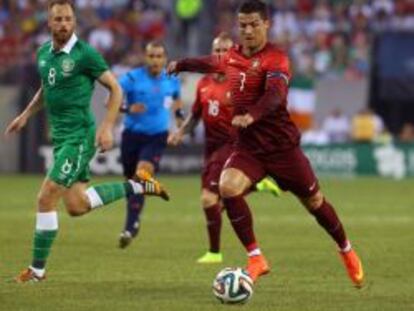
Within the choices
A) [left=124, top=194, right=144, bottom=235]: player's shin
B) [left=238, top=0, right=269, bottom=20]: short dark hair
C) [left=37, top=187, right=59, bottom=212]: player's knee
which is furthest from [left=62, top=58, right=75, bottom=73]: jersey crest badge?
[left=124, top=194, right=144, bottom=235]: player's shin

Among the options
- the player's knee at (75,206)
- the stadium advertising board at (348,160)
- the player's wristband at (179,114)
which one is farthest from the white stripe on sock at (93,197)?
the stadium advertising board at (348,160)

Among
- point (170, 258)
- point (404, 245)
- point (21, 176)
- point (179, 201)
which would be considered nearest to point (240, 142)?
point (170, 258)

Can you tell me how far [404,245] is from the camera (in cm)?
1634

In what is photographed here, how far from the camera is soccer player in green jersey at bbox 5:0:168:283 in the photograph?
12008mm

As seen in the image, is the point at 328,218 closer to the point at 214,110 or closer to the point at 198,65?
the point at 198,65

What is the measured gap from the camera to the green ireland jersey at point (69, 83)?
12031 mm

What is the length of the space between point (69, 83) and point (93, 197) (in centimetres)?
129

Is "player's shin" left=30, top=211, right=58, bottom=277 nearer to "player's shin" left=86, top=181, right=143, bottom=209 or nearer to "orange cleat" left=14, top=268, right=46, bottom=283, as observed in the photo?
"orange cleat" left=14, top=268, right=46, bottom=283

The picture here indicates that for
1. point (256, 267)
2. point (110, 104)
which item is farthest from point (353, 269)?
point (110, 104)

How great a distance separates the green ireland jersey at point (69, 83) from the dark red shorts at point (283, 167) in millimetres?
1484

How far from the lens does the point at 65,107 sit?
478 inches

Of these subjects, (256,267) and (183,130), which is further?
(183,130)

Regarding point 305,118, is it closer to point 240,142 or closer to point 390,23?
point 390,23

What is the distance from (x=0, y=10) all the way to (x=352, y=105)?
→ 31.7 feet
